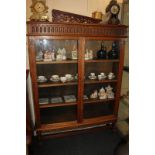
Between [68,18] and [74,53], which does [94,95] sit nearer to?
[74,53]

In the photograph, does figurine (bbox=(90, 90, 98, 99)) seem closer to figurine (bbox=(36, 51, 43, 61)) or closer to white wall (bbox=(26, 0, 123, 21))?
figurine (bbox=(36, 51, 43, 61))

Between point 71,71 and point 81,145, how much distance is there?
996mm

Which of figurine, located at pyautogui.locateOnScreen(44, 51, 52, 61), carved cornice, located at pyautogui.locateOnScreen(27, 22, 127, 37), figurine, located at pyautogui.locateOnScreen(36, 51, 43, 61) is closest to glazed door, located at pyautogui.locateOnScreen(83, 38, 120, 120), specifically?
carved cornice, located at pyautogui.locateOnScreen(27, 22, 127, 37)

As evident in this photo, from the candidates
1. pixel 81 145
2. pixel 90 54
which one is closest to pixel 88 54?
pixel 90 54

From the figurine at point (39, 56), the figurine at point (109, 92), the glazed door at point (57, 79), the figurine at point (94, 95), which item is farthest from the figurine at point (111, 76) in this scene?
the figurine at point (39, 56)

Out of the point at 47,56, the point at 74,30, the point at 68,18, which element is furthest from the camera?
the point at 68,18

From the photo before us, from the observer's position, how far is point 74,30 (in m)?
A: 1.91

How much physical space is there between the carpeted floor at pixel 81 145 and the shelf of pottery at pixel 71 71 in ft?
1.69

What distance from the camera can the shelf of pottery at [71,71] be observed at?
6.70ft

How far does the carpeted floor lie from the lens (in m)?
2.04
